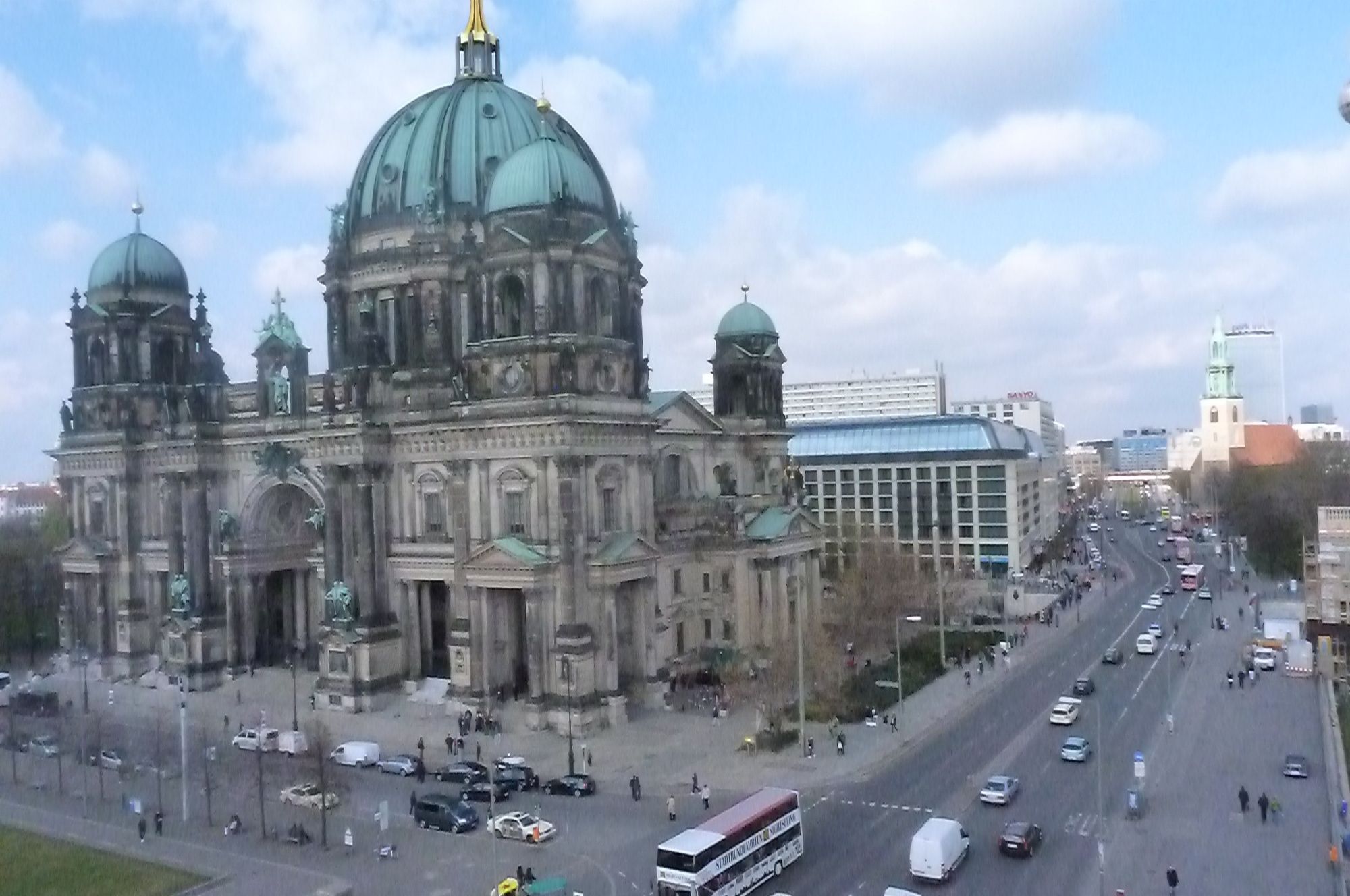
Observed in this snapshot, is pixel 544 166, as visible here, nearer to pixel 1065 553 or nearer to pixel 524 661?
pixel 524 661

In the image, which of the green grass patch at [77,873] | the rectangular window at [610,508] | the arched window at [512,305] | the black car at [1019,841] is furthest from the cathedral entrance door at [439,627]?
the black car at [1019,841]

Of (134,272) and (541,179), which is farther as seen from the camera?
(134,272)

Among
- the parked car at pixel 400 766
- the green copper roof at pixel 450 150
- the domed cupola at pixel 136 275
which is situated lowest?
the parked car at pixel 400 766

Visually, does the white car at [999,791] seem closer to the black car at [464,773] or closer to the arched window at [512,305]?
the black car at [464,773]

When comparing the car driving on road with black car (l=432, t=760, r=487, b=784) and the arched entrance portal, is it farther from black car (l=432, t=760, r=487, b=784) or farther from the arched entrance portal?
the arched entrance portal

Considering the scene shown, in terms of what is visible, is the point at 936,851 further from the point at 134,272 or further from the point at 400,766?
the point at 134,272

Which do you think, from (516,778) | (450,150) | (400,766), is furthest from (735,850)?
(450,150)
